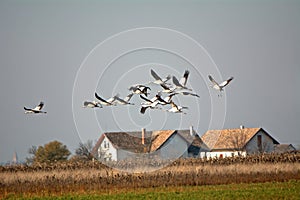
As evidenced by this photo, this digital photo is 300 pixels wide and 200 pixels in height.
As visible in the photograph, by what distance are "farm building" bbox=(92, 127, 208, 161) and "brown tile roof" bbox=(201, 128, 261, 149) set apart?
16534 millimetres

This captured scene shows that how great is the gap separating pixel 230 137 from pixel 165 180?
174 ft

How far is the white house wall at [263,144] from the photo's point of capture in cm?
8856

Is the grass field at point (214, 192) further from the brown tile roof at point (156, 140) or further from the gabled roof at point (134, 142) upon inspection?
the brown tile roof at point (156, 140)

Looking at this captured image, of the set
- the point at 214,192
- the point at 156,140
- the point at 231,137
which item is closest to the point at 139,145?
the point at 156,140

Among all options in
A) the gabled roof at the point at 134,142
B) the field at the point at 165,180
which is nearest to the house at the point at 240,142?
the gabled roof at the point at 134,142

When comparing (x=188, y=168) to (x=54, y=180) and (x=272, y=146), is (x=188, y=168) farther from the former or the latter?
(x=272, y=146)

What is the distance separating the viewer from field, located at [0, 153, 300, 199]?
112ft

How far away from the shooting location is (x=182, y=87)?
35.0m

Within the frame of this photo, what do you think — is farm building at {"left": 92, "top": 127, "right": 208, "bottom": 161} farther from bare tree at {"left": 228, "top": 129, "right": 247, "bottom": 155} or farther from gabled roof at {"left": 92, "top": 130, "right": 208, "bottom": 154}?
bare tree at {"left": 228, "top": 129, "right": 247, "bottom": 155}

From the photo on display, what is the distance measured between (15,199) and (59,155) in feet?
207

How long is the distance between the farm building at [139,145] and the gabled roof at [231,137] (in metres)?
16.5

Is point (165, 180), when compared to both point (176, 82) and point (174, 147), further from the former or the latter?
point (174, 147)

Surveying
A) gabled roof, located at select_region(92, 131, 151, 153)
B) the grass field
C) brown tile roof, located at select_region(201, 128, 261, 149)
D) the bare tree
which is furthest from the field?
the bare tree

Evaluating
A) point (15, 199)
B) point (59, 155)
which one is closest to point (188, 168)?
Result: point (15, 199)
